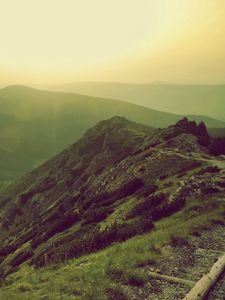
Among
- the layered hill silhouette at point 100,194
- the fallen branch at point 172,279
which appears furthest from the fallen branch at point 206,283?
the layered hill silhouette at point 100,194

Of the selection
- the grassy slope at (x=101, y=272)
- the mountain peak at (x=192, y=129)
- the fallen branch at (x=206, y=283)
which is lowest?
the grassy slope at (x=101, y=272)

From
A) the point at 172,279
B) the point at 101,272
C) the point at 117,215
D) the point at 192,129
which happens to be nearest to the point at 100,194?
the point at 117,215

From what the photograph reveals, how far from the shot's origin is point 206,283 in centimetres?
1267

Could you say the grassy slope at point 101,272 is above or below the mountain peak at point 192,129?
below

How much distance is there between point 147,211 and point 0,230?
5686cm

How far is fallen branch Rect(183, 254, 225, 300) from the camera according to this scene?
1177 centimetres

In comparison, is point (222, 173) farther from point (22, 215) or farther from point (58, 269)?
point (22, 215)

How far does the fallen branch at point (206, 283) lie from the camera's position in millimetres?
11770

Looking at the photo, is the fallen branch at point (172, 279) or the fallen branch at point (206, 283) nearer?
the fallen branch at point (206, 283)

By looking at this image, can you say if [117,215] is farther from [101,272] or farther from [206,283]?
[206,283]

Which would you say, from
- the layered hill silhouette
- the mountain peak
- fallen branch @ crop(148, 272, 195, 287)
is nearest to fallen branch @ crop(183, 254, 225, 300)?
fallen branch @ crop(148, 272, 195, 287)

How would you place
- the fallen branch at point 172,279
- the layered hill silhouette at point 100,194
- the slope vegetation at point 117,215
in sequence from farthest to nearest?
the layered hill silhouette at point 100,194, the slope vegetation at point 117,215, the fallen branch at point 172,279

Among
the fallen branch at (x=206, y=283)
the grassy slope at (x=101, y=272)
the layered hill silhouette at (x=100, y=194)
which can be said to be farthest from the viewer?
the layered hill silhouette at (x=100, y=194)

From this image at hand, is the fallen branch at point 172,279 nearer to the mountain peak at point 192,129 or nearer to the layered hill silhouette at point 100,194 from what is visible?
the layered hill silhouette at point 100,194
